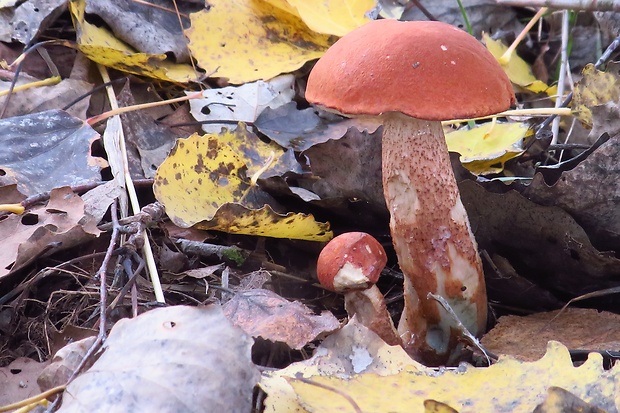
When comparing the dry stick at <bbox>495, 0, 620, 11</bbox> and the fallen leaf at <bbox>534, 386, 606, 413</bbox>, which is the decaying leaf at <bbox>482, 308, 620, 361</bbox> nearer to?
the fallen leaf at <bbox>534, 386, 606, 413</bbox>

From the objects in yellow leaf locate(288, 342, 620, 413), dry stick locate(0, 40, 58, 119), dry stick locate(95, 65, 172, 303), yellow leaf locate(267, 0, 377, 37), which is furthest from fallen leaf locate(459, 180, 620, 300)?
dry stick locate(0, 40, 58, 119)

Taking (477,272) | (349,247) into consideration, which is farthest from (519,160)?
(349,247)

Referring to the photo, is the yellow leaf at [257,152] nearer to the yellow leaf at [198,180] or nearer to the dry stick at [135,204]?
the yellow leaf at [198,180]

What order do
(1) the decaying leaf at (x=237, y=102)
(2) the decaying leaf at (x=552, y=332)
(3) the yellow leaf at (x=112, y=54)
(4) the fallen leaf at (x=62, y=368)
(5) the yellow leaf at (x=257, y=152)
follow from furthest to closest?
(1) the decaying leaf at (x=237, y=102), (3) the yellow leaf at (x=112, y=54), (5) the yellow leaf at (x=257, y=152), (2) the decaying leaf at (x=552, y=332), (4) the fallen leaf at (x=62, y=368)

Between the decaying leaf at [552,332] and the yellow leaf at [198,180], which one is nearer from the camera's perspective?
the decaying leaf at [552,332]

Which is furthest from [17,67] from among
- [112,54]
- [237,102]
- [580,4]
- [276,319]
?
[580,4]

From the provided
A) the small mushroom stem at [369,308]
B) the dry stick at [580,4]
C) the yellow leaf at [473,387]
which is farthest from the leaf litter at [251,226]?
the dry stick at [580,4]

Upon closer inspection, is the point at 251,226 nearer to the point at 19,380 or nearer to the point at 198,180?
the point at 198,180
